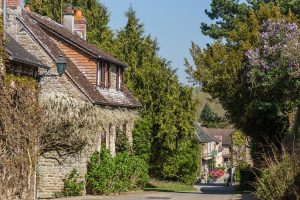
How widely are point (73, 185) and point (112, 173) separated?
2022 mm

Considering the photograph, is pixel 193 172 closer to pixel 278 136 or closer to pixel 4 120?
pixel 278 136

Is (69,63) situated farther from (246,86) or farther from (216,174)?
(216,174)

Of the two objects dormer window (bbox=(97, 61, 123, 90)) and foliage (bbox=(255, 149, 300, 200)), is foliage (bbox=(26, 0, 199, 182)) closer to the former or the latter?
dormer window (bbox=(97, 61, 123, 90))

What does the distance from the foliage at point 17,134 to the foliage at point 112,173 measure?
21.8ft

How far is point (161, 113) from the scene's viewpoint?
1523 inches

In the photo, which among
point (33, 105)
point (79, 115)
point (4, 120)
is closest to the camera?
point (4, 120)

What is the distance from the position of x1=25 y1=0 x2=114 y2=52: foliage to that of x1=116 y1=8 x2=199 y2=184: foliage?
9.21 m

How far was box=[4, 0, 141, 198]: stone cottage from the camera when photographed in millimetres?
26391

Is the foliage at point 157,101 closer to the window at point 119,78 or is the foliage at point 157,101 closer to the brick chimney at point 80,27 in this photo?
the window at point 119,78

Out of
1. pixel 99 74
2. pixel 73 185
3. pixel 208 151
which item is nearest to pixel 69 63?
pixel 99 74

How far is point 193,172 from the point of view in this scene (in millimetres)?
45406

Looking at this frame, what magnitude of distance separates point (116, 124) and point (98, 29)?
24.6 m

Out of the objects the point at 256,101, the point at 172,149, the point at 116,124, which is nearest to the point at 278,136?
the point at 256,101

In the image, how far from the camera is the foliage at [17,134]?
1844 centimetres
